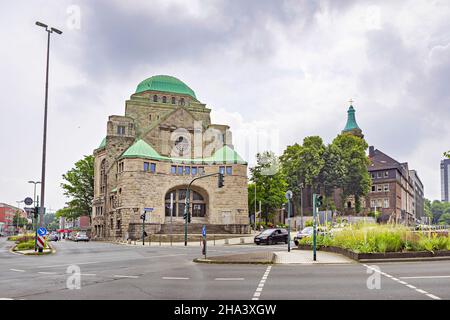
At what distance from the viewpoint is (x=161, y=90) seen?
277 feet

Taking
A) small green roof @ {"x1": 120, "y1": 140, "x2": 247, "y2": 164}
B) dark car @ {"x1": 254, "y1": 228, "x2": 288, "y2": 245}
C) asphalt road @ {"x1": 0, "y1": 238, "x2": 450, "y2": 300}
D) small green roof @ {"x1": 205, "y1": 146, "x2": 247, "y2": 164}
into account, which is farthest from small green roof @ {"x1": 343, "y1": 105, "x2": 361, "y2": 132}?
asphalt road @ {"x1": 0, "y1": 238, "x2": 450, "y2": 300}

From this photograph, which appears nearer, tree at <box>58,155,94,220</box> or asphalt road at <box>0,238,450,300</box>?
asphalt road at <box>0,238,450,300</box>

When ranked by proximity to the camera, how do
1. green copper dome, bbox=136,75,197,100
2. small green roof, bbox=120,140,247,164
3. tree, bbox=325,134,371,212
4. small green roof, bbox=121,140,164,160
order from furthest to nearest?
green copper dome, bbox=136,75,197,100, tree, bbox=325,134,371,212, small green roof, bbox=120,140,247,164, small green roof, bbox=121,140,164,160

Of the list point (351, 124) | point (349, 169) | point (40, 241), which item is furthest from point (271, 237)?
point (351, 124)

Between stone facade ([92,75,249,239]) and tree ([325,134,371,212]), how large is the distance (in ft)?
58.8

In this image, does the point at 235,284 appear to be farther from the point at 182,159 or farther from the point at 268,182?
the point at 268,182

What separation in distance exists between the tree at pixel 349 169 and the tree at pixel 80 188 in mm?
41591

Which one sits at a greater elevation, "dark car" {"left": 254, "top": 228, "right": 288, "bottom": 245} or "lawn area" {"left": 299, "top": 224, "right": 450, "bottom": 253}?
"lawn area" {"left": 299, "top": 224, "right": 450, "bottom": 253}

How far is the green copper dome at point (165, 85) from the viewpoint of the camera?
84.9 m

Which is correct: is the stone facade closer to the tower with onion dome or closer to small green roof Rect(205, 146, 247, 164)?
small green roof Rect(205, 146, 247, 164)

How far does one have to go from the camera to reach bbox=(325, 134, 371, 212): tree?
78312 mm

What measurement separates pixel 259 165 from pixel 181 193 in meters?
14.1

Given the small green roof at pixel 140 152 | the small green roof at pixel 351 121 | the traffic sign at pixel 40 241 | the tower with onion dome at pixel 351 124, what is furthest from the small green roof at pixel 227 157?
the small green roof at pixel 351 121

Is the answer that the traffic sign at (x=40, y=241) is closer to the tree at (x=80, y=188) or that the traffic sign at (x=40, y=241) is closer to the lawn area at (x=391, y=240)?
the lawn area at (x=391, y=240)
